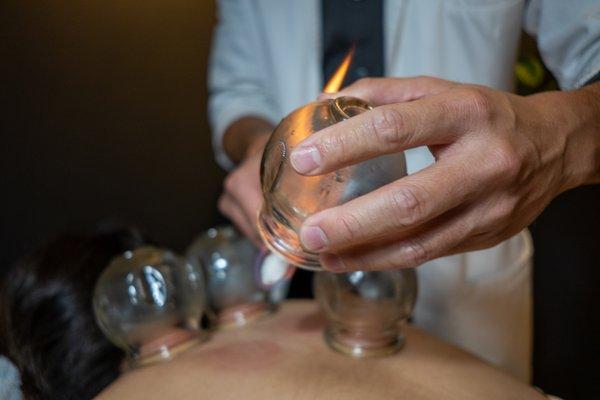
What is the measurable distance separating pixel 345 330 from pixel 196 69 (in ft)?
3.13

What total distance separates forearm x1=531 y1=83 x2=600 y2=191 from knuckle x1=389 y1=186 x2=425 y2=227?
154mm

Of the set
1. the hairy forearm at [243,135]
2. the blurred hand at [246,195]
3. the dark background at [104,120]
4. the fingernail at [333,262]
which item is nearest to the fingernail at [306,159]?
the fingernail at [333,262]

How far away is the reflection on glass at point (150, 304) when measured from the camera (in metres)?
0.78

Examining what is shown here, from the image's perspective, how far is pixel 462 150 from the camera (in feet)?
1.68

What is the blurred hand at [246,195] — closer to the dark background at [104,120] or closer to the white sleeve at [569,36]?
the white sleeve at [569,36]

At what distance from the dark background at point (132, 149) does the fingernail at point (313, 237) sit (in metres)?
0.94

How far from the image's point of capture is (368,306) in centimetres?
79

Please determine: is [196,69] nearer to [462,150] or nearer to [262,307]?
[262,307]

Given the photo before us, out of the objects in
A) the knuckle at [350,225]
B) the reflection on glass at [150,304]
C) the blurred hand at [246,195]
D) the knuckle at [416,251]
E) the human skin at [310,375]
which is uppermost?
the knuckle at [350,225]

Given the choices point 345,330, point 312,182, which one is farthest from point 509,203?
point 345,330

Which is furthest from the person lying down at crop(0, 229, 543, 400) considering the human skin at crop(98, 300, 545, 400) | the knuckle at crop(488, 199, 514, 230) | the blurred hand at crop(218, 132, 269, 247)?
the knuckle at crop(488, 199, 514, 230)

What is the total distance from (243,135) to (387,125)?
677 millimetres

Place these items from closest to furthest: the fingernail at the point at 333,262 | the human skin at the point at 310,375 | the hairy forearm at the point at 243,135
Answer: the fingernail at the point at 333,262 < the human skin at the point at 310,375 < the hairy forearm at the point at 243,135

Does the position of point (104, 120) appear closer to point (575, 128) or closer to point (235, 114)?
point (235, 114)
